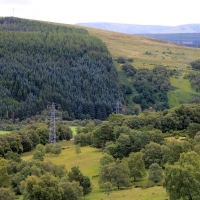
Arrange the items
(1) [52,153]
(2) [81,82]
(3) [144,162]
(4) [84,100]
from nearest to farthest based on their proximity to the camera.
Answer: (3) [144,162] → (1) [52,153] → (4) [84,100] → (2) [81,82]

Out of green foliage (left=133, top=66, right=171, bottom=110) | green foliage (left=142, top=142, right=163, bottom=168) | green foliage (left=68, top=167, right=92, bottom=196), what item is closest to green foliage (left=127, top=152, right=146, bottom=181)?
green foliage (left=142, top=142, right=163, bottom=168)

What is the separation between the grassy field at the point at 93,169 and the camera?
178 ft

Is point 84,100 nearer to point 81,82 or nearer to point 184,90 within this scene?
point 81,82

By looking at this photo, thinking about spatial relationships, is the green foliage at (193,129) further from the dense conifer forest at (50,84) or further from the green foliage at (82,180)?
the dense conifer forest at (50,84)

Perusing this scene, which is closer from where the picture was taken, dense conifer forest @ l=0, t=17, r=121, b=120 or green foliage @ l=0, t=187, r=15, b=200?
green foliage @ l=0, t=187, r=15, b=200

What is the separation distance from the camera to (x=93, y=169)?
2985 inches

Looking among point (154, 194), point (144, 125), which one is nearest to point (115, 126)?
point (144, 125)

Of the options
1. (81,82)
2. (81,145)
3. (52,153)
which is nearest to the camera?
(52,153)

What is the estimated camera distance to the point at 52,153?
90.0 metres

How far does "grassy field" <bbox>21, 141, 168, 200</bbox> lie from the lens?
54312mm

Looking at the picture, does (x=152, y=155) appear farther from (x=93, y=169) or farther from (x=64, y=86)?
(x=64, y=86)

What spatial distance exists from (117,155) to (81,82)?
11017 cm

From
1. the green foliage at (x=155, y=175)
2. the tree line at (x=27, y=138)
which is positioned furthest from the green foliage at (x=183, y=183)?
the tree line at (x=27, y=138)

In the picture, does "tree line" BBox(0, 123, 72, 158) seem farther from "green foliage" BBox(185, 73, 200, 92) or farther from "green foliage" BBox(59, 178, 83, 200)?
"green foliage" BBox(185, 73, 200, 92)
